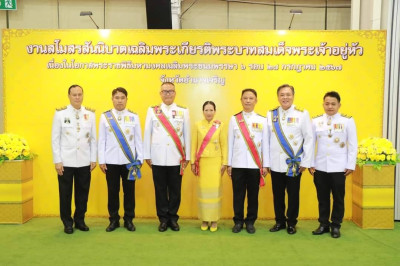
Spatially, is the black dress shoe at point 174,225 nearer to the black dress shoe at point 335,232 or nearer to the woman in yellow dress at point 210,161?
the woman in yellow dress at point 210,161

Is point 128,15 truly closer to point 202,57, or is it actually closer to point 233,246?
point 202,57

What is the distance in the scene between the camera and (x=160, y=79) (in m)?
4.33

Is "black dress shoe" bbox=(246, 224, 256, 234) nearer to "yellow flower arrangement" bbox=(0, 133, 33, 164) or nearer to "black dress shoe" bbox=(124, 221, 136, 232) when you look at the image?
"black dress shoe" bbox=(124, 221, 136, 232)

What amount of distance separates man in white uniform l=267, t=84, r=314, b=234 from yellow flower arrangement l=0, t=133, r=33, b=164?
2596mm

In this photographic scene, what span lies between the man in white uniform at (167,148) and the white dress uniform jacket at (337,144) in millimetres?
1308

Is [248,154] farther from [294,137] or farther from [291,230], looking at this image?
[291,230]

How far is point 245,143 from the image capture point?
144 inches

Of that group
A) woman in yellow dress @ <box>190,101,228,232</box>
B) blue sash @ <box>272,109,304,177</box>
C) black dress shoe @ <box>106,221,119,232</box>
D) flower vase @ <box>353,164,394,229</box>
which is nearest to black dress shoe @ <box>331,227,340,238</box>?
flower vase @ <box>353,164,394,229</box>

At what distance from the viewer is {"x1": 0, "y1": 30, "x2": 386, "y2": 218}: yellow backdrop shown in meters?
4.27

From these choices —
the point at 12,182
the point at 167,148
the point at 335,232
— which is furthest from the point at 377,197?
the point at 12,182

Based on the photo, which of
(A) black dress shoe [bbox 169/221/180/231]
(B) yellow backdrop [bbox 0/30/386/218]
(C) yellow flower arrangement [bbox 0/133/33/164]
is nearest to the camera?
(A) black dress shoe [bbox 169/221/180/231]

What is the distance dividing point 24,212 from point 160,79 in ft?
6.74

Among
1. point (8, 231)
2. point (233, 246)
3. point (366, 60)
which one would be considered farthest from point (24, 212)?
point (366, 60)

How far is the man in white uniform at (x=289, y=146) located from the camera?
360 centimetres
